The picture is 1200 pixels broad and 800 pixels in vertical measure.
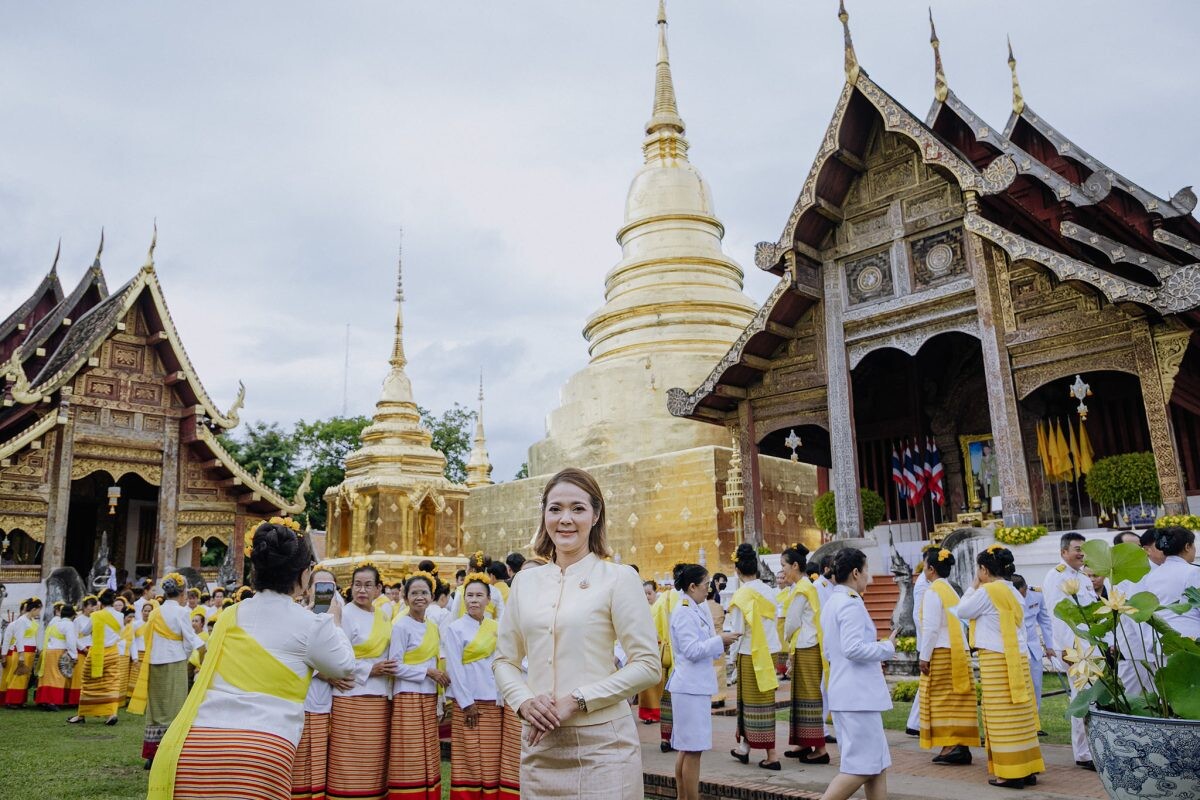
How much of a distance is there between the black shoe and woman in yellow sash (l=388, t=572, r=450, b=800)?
3639mm

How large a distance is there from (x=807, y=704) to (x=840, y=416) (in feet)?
25.6

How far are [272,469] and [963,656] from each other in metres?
33.4

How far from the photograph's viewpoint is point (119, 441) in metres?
19.1

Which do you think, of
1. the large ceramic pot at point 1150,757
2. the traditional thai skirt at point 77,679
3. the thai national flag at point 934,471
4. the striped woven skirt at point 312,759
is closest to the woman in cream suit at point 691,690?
the striped woven skirt at point 312,759

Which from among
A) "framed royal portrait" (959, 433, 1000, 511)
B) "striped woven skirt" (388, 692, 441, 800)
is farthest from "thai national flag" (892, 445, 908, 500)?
"striped woven skirt" (388, 692, 441, 800)

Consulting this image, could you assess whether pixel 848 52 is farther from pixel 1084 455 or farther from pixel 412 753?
pixel 412 753

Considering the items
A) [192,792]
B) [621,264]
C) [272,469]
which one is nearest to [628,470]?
[621,264]

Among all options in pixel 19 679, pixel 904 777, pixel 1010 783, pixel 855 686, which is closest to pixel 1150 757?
pixel 855 686

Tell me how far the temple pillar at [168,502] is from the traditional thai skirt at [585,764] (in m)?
18.1

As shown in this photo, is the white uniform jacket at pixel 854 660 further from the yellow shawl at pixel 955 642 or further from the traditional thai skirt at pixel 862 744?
the yellow shawl at pixel 955 642

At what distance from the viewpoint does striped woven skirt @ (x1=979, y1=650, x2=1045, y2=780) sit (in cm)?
→ 585

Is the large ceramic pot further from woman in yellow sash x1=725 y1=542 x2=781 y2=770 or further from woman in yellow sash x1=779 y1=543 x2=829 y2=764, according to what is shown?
woman in yellow sash x1=779 y1=543 x2=829 y2=764

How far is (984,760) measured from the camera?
6820 mm

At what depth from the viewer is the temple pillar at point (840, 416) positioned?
46.0 feet
